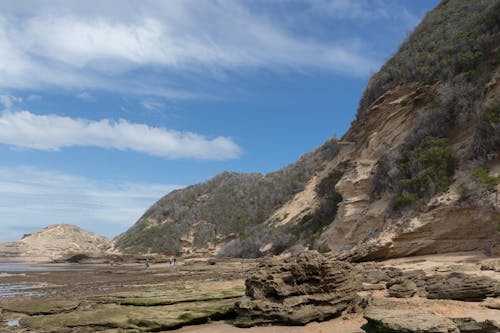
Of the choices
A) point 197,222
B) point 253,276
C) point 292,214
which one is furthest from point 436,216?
point 197,222

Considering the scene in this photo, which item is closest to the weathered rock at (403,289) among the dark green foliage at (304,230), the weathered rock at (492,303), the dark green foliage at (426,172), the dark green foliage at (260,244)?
the weathered rock at (492,303)

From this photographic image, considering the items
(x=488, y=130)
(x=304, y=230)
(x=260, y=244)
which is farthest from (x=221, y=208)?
(x=488, y=130)

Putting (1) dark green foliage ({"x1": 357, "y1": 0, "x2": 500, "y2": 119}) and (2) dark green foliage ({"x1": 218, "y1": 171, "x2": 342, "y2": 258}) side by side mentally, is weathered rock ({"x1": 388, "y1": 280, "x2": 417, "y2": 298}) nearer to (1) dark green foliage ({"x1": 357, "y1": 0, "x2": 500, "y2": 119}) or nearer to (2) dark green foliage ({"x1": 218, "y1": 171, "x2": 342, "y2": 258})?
(2) dark green foliage ({"x1": 218, "y1": 171, "x2": 342, "y2": 258})

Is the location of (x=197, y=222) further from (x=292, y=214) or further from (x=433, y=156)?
(x=433, y=156)

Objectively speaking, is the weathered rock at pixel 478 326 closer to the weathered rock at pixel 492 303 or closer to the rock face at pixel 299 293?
the weathered rock at pixel 492 303

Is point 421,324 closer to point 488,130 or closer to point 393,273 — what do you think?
point 393,273

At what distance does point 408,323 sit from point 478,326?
1276 mm

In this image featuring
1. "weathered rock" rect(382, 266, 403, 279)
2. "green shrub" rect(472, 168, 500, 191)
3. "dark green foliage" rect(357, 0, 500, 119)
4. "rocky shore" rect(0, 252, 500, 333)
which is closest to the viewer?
"rocky shore" rect(0, 252, 500, 333)

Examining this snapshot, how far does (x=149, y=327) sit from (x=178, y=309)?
1.11 metres

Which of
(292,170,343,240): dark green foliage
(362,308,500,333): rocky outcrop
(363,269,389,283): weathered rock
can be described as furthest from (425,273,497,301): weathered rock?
(292,170,343,240): dark green foliage

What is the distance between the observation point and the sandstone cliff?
53.0ft

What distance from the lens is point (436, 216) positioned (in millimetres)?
16391

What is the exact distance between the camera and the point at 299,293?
32.0ft

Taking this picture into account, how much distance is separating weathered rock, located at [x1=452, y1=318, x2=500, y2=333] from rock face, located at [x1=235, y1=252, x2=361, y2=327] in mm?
3219
